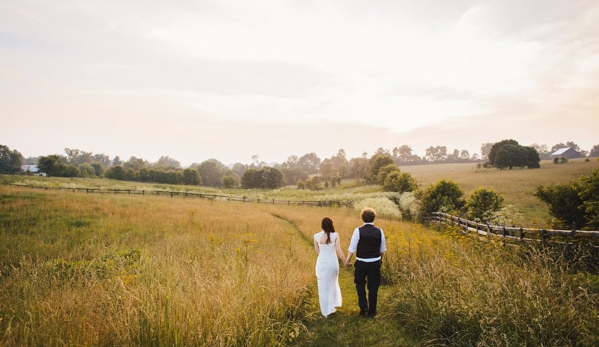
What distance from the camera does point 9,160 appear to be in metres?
85.1

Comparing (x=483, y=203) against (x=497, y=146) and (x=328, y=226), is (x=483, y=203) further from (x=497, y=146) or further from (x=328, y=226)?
(x=497, y=146)

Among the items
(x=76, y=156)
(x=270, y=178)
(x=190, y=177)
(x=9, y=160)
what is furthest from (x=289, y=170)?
(x=76, y=156)

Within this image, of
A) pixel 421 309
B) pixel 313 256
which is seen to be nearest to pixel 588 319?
pixel 421 309

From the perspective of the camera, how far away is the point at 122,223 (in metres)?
15.1

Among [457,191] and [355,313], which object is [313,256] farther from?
[457,191]

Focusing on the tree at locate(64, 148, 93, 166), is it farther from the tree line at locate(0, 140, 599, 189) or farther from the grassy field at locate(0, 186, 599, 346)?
the grassy field at locate(0, 186, 599, 346)

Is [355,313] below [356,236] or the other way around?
below

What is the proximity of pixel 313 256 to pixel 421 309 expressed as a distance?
605 centimetres

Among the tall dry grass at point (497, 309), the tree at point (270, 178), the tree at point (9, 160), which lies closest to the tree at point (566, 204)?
the tall dry grass at point (497, 309)

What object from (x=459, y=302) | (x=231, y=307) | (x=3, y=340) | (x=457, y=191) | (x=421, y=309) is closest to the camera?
(x=3, y=340)

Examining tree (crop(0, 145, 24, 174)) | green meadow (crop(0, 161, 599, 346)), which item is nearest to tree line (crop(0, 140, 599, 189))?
tree (crop(0, 145, 24, 174))

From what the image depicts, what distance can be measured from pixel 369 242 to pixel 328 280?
1358mm

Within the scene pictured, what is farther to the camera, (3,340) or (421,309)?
(421,309)

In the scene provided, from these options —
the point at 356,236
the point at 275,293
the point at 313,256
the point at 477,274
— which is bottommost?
the point at 313,256
